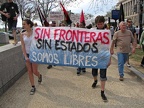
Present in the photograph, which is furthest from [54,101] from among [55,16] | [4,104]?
[55,16]

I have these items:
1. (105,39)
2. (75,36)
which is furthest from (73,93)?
(105,39)

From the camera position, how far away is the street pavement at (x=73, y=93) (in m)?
5.56

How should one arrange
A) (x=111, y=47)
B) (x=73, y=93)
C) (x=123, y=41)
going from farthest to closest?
(x=123, y=41)
(x=111, y=47)
(x=73, y=93)

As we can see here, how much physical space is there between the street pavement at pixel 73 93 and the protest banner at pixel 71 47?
78cm

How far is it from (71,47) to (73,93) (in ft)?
3.79

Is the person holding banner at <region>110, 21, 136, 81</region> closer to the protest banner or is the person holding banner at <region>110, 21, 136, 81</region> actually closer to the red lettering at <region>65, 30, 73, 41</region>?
the protest banner

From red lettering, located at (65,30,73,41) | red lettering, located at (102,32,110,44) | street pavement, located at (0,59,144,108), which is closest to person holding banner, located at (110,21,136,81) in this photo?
street pavement, located at (0,59,144,108)

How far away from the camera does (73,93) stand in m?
6.38

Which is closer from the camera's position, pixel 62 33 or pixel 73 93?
pixel 62 33

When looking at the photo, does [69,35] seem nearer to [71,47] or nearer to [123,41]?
[71,47]

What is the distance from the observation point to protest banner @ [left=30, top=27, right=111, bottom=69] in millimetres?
5891

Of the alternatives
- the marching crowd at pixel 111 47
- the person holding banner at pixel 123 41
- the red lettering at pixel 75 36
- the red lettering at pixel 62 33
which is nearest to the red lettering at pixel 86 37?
the red lettering at pixel 75 36

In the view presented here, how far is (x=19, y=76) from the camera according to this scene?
8195 millimetres

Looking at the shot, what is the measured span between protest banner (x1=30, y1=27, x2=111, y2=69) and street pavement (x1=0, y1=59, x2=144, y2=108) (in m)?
0.78
